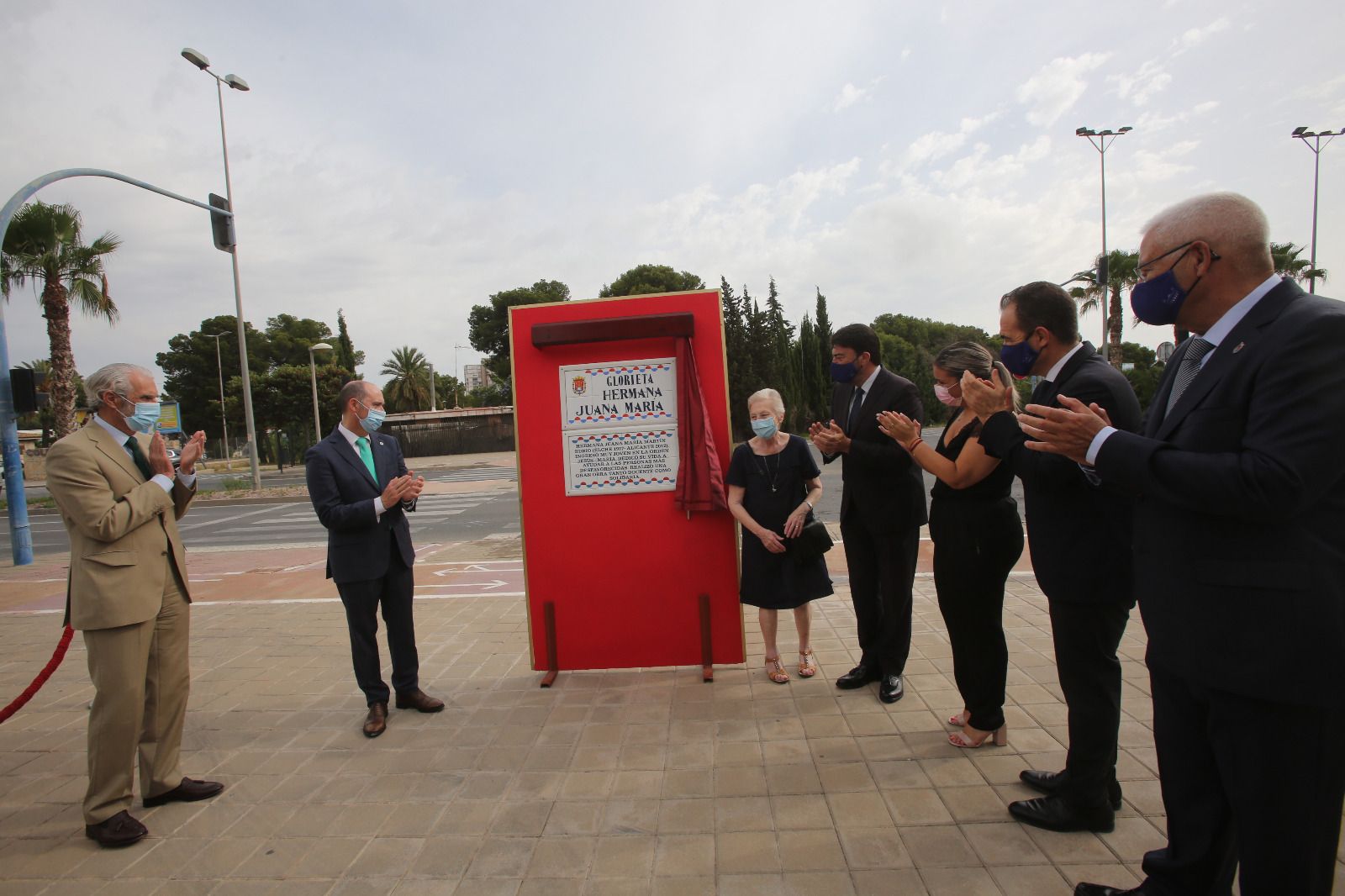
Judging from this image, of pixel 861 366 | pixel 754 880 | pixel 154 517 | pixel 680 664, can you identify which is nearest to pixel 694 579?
pixel 680 664

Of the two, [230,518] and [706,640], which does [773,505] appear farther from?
[230,518]

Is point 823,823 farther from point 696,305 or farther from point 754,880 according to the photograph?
point 696,305

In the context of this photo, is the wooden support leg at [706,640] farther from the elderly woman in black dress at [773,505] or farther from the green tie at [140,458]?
the green tie at [140,458]

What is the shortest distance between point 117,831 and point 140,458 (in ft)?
5.41

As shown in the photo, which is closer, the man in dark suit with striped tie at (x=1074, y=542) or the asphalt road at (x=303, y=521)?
the man in dark suit with striped tie at (x=1074, y=542)

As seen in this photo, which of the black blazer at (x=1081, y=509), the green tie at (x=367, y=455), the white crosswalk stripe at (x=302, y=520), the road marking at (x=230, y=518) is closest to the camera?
the black blazer at (x=1081, y=509)

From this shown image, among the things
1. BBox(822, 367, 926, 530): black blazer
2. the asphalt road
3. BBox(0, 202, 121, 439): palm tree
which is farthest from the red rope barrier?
BBox(0, 202, 121, 439): palm tree

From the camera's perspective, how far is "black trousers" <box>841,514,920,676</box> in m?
4.14

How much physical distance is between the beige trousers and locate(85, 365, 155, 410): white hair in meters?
0.84

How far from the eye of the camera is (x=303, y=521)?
53.0 ft

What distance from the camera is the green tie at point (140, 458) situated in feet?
10.9

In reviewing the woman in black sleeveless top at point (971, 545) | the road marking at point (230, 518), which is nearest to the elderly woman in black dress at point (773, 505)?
the woman in black sleeveless top at point (971, 545)

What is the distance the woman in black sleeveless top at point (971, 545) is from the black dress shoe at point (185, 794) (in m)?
3.67

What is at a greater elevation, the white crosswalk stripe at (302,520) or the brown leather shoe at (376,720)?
the brown leather shoe at (376,720)
